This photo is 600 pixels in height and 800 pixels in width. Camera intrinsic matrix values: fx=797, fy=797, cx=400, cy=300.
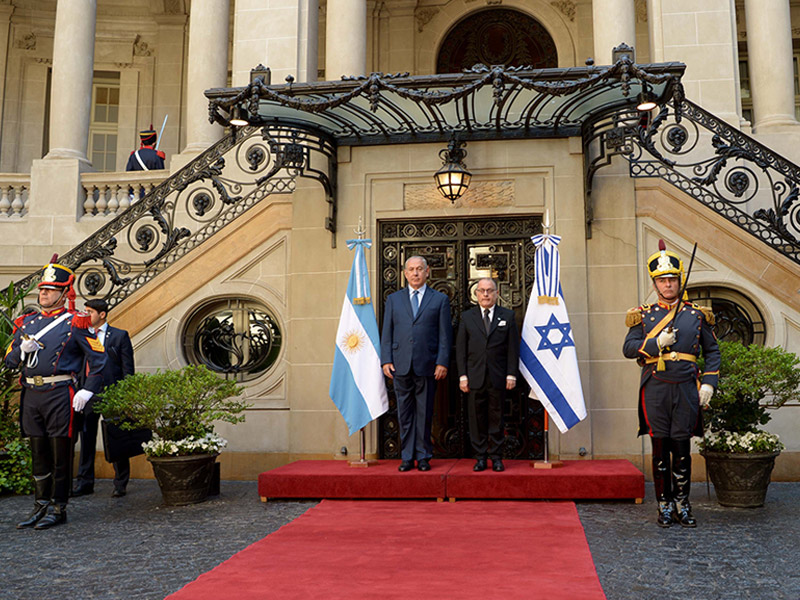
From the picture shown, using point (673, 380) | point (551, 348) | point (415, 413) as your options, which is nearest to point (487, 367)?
point (551, 348)

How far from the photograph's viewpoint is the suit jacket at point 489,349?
8.63 m

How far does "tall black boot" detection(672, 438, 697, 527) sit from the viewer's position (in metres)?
6.94

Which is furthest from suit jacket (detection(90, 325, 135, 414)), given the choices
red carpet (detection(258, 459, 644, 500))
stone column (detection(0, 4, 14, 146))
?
stone column (detection(0, 4, 14, 146))

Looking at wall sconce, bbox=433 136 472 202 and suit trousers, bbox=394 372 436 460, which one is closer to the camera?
suit trousers, bbox=394 372 436 460

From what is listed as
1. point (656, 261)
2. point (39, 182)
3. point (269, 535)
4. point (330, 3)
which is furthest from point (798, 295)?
point (39, 182)

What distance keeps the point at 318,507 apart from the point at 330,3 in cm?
855

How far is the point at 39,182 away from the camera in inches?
551

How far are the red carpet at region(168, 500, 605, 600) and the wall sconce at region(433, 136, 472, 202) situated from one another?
375 cm

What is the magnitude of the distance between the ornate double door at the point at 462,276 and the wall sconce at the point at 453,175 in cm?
63

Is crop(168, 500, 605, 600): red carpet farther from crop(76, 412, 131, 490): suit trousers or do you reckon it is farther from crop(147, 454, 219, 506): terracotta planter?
crop(76, 412, 131, 490): suit trousers

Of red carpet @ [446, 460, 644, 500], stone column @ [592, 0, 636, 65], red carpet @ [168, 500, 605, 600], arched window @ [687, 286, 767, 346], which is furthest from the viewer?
stone column @ [592, 0, 636, 65]

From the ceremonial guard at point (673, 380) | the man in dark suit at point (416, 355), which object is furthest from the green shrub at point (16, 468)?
the ceremonial guard at point (673, 380)

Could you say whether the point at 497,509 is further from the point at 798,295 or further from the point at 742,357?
the point at 798,295

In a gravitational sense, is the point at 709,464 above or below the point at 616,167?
below
